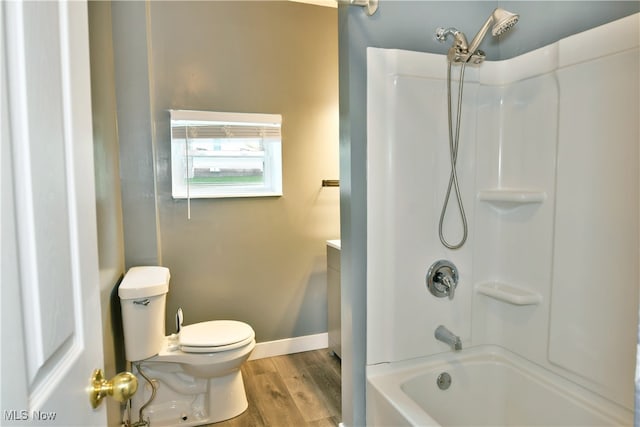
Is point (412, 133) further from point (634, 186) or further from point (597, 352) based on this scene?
point (597, 352)

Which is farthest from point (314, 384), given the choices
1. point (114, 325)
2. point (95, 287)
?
point (95, 287)

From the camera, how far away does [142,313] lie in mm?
1925

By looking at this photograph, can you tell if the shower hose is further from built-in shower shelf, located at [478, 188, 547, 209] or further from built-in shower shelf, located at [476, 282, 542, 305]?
built-in shower shelf, located at [476, 282, 542, 305]

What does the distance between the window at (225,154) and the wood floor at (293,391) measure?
126 centimetres

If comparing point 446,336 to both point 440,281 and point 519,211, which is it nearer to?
point 440,281

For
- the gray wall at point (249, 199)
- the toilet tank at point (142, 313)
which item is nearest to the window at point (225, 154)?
the gray wall at point (249, 199)

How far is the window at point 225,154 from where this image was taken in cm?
271

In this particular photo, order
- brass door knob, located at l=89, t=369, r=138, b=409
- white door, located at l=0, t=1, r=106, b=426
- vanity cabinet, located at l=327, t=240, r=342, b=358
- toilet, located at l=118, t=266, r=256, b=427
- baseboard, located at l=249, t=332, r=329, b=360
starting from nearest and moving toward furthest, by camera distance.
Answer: white door, located at l=0, t=1, r=106, b=426
brass door knob, located at l=89, t=369, r=138, b=409
toilet, located at l=118, t=266, r=256, b=427
vanity cabinet, located at l=327, t=240, r=342, b=358
baseboard, located at l=249, t=332, r=329, b=360

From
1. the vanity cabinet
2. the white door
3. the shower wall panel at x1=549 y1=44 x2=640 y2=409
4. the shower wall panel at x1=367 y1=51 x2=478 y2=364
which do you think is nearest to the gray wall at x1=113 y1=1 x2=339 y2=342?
the vanity cabinet

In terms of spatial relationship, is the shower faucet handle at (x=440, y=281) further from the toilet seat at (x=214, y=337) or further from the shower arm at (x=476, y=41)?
the toilet seat at (x=214, y=337)

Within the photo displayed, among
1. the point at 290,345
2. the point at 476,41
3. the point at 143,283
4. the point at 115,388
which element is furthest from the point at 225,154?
the point at 115,388

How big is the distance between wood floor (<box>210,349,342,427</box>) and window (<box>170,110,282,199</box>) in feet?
4.14

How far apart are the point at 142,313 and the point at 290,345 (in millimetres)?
1452

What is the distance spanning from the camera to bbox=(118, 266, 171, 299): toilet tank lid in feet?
6.12
